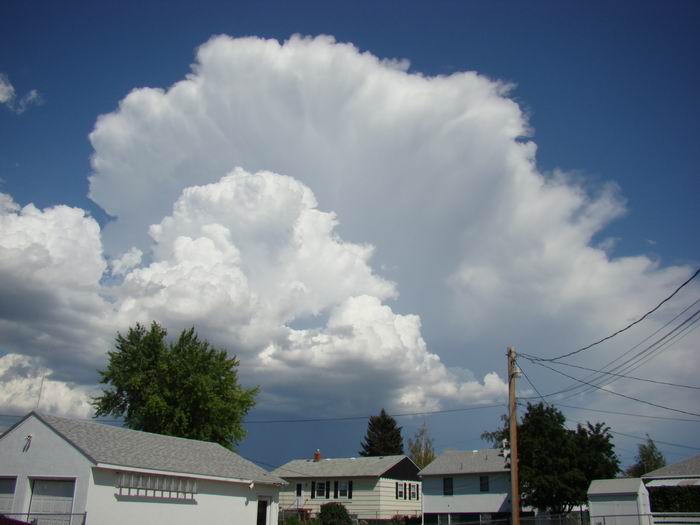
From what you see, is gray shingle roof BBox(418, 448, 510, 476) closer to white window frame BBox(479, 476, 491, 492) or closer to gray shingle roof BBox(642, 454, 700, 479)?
white window frame BBox(479, 476, 491, 492)

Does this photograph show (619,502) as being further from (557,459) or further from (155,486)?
(155,486)

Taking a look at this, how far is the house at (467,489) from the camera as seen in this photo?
4906 centimetres

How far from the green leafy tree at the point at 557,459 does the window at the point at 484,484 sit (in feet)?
34.0

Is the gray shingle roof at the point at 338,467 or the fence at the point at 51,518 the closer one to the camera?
the fence at the point at 51,518

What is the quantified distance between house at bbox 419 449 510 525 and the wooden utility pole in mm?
26863

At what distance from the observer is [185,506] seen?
1093 inches

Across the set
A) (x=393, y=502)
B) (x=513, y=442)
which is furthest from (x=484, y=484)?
(x=513, y=442)

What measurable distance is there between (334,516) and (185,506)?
658 inches

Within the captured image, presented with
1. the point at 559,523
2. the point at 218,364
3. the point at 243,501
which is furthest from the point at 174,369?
the point at 559,523

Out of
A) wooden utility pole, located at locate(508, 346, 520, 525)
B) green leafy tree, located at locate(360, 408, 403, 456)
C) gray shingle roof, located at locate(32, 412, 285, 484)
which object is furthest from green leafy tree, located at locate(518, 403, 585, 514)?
green leafy tree, located at locate(360, 408, 403, 456)

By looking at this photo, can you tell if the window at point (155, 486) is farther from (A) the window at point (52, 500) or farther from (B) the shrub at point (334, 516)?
(B) the shrub at point (334, 516)

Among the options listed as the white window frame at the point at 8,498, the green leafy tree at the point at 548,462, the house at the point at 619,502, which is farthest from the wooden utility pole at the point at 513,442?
the white window frame at the point at 8,498

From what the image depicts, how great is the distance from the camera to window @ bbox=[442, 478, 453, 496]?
51.6 m

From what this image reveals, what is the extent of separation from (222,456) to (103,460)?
1152 cm
